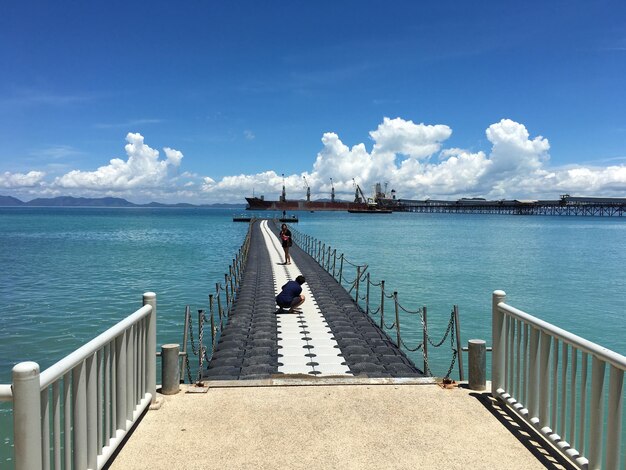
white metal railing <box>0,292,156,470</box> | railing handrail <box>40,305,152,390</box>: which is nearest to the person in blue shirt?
white metal railing <box>0,292,156,470</box>

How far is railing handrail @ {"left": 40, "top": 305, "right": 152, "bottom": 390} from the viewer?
321 cm

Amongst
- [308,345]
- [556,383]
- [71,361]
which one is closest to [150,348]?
[71,361]

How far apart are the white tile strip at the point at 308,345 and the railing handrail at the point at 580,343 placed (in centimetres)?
406

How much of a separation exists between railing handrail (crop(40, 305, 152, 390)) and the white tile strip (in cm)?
445

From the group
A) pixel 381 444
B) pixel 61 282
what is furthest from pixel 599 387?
pixel 61 282

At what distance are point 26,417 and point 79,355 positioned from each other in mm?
642

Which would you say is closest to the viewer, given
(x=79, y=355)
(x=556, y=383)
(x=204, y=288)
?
(x=79, y=355)

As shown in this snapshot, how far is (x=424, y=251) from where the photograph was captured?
49.4m

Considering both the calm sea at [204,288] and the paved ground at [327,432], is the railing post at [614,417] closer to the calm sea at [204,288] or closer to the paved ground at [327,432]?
the paved ground at [327,432]

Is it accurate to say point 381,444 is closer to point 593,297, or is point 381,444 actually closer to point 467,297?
point 467,297

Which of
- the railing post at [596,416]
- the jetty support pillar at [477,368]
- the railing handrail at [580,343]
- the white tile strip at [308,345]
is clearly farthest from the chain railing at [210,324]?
the railing post at [596,416]

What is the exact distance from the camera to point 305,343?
10438mm

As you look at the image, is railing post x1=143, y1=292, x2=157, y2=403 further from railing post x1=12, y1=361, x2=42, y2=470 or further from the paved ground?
railing post x1=12, y1=361, x2=42, y2=470

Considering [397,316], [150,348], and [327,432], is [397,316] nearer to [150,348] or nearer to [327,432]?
[327,432]
